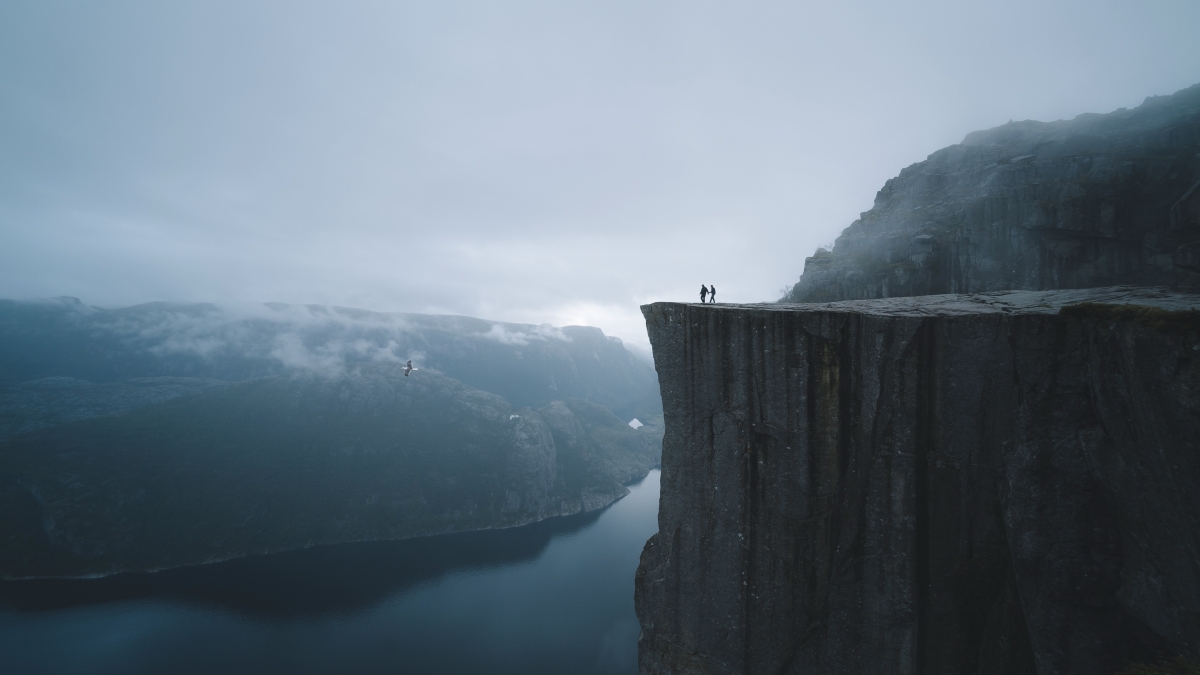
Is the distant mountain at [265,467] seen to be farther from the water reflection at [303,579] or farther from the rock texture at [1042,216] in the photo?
the rock texture at [1042,216]

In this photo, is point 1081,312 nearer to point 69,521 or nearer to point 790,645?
point 790,645

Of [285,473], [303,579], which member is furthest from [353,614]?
[285,473]

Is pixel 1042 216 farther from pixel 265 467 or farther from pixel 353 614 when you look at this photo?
pixel 265 467

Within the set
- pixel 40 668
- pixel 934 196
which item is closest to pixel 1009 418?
pixel 934 196

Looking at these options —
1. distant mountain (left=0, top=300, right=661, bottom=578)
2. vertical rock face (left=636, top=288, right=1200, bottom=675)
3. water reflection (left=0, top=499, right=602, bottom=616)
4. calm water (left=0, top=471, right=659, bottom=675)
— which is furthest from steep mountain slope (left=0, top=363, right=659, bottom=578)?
vertical rock face (left=636, top=288, right=1200, bottom=675)

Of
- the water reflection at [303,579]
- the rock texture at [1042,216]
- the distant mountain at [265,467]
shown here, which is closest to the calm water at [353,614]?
the water reflection at [303,579]

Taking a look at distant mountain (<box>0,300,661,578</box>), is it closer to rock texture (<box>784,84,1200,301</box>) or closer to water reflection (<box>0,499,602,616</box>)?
water reflection (<box>0,499,602,616</box>)
